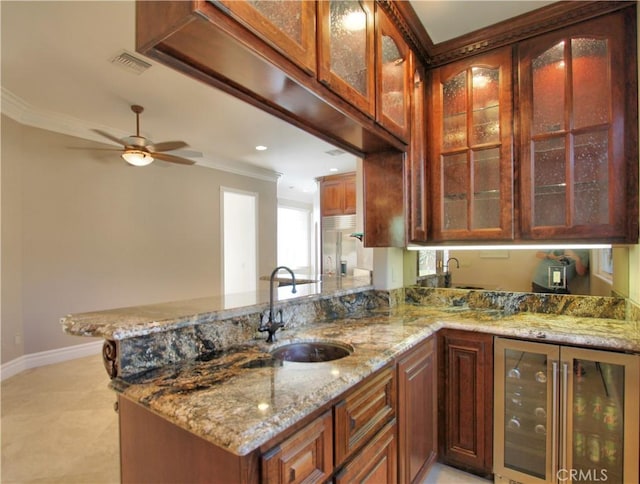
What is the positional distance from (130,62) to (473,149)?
2797 mm

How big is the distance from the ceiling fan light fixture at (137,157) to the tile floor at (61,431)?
235cm

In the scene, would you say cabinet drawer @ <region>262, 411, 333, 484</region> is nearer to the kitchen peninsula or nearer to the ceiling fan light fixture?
the kitchen peninsula

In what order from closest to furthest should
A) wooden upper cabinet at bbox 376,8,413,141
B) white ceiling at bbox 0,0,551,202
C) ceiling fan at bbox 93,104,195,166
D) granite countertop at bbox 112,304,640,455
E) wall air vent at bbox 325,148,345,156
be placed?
granite countertop at bbox 112,304,640,455 < wooden upper cabinet at bbox 376,8,413,141 < white ceiling at bbox 0,0,551,202 < ceiling fan at bbox 93,104,195,166 < wall air vent at bbox 325,148,345,156

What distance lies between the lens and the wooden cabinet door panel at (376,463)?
3.61ft

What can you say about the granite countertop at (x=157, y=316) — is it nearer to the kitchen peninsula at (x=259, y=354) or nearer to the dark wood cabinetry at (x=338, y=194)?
the kitchen peninsula at (x=259, y=354)

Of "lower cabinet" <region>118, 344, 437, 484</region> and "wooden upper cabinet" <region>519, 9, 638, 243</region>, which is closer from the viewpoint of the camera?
"lower cabinet" <region>118, 344, 437, 484</region>

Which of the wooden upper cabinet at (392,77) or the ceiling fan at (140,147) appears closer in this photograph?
the wooden upper cabinet at (392,77)

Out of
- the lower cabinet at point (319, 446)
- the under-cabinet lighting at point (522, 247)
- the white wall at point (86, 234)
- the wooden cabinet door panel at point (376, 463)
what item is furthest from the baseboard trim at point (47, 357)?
the under-cabinet lighting at point (522, 247)

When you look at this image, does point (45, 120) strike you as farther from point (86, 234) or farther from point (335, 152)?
point (335, 152)

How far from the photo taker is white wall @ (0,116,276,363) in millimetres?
3537

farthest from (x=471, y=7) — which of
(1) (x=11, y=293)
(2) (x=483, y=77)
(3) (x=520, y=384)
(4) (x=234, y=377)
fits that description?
(1) (x=11, y=293)

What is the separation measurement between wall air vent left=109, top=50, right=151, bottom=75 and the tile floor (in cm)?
293

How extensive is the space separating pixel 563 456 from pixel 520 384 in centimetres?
37

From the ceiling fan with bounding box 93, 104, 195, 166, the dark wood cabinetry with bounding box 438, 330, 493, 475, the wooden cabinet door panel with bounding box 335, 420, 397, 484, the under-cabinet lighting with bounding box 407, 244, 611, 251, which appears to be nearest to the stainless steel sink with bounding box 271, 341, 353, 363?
the wooden cabinet door panel with bounding box 335, 420, 397, 484
